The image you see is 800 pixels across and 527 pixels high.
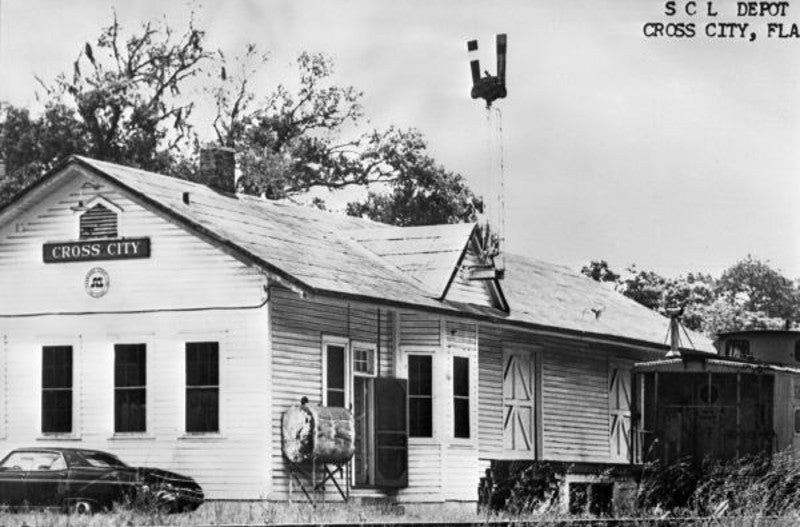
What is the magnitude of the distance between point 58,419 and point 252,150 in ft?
81.7

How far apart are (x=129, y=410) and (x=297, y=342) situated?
2.95 metres

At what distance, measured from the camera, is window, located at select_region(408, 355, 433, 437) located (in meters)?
29.5

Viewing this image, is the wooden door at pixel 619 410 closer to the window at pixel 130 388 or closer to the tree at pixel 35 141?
the window at pixel 130 388

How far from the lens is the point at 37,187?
90.6 ft

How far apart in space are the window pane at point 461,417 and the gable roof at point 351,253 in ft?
5.29

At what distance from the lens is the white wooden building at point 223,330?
2612 cm

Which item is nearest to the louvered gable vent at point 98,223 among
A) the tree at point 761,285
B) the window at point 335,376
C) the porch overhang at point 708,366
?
the window at point 335,376

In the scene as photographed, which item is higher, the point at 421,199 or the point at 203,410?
the point at 421,199

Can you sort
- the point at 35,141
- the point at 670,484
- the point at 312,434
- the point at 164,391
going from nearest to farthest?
the point at 312,434
the point at 164,391
the point at 670,484
the point at 35,141

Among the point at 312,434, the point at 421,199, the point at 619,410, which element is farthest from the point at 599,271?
the point at 312,434

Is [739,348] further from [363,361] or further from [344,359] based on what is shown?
[344,359]

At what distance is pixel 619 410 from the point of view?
37938mm

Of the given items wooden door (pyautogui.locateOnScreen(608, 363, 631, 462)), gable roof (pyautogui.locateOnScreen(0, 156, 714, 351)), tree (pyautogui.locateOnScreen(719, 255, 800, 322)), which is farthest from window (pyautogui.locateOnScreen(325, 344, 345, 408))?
tree (pyautogui.locateOnScreen(719, 255, 800, 322))

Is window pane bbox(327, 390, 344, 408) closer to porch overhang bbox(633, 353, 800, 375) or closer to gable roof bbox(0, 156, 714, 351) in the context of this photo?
gable roof bbox(0, 156, 714, 351)
